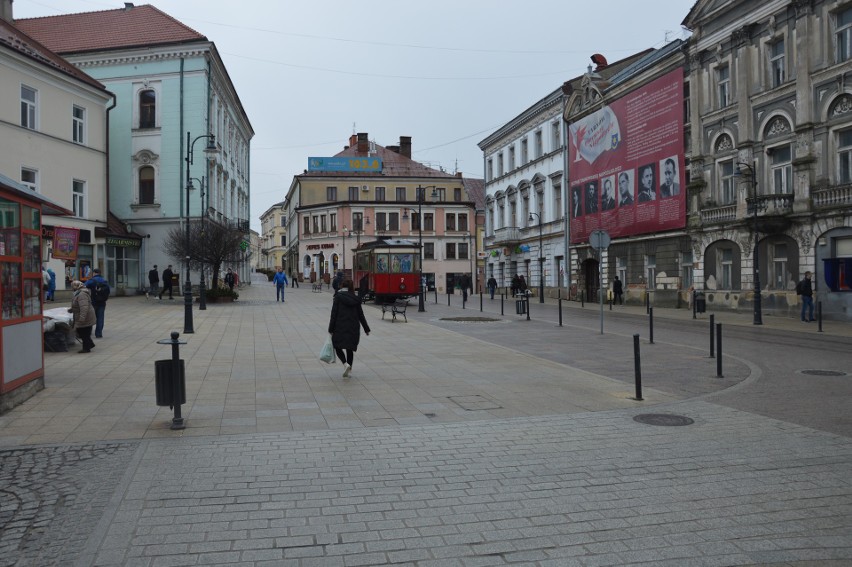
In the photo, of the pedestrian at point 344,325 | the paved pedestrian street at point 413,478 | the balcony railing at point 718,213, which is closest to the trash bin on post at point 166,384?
the paved pedestrian street at point 413,478

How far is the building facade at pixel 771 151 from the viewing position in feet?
79.5

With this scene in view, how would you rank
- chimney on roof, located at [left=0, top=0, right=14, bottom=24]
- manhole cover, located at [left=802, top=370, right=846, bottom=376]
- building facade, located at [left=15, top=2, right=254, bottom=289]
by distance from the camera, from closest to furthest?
manhole cover, located at [left=802, top=370, right=846, bottom=376]
chimney on roof, located at [left=0, top=0, right=14, bottom=24]
building facade, located at [left=15, top=2, right=254, bottom=289]

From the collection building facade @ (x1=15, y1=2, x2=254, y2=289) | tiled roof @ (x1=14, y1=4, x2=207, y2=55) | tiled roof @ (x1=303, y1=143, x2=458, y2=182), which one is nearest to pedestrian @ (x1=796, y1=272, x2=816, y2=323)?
building facade @ (x1=15, y1=2, x2=254, y2=289)

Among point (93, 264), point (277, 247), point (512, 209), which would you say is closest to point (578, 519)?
point (93, 264)

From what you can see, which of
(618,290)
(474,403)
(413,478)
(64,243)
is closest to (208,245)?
(64,243)

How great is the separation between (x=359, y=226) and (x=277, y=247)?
203ft

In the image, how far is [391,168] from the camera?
78188 millimetres

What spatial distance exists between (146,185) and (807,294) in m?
35.8

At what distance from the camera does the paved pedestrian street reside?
4230 mm

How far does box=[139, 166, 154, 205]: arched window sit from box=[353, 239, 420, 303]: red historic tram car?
48.1 feet

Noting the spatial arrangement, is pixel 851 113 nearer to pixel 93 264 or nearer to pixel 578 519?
pixel 578 519

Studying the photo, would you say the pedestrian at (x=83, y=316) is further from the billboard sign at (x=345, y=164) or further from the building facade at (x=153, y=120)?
the billboard sign at (x=345, y=164)

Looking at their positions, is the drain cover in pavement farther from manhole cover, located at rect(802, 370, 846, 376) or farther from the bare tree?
the bare tree

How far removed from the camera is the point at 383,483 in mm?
5594
